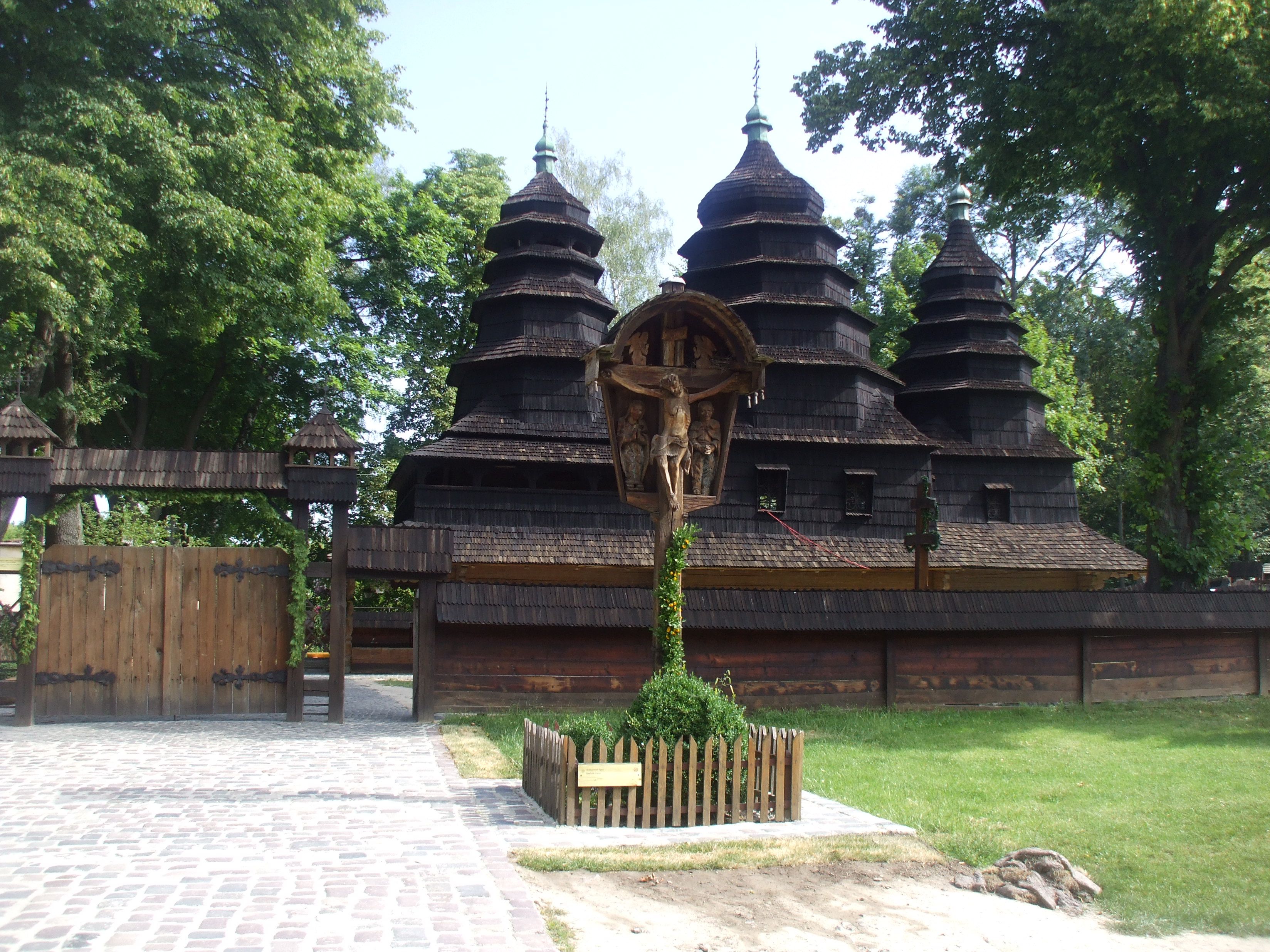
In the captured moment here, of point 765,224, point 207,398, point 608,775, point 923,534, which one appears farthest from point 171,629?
point 765,224

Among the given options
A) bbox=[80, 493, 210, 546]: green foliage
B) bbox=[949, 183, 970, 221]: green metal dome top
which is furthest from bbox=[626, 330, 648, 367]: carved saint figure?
bbox=[949, 183, 970, 221]: green metal dome top

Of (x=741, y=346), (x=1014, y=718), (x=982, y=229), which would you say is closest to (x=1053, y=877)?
(x=741, y=346)

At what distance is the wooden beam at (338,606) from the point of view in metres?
15.2

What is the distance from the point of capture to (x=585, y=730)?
9367 mm

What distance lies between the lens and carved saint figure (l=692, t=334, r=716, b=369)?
10414 mm

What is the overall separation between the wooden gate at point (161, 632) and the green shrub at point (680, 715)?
777cm

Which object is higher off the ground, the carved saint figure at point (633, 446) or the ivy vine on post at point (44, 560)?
the carved saint figure at point (633, 446)

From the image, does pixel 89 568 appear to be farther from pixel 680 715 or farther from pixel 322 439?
pixel 680 715

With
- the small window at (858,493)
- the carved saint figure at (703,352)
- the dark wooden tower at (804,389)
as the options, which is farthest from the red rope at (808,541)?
the carved saint figure at (703,352)

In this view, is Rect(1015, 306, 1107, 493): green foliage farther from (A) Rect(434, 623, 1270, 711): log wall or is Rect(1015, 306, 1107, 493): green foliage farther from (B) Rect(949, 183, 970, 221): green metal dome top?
(A) Rect(434, 623, 1270, 711): log wall

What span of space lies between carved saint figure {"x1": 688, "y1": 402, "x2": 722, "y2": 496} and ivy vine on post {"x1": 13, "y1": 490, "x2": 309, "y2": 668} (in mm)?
7012

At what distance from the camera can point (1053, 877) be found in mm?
7094

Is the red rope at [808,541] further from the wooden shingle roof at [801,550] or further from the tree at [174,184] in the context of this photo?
the tree at [174,184]

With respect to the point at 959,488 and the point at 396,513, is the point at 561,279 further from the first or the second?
the point at 959,488
